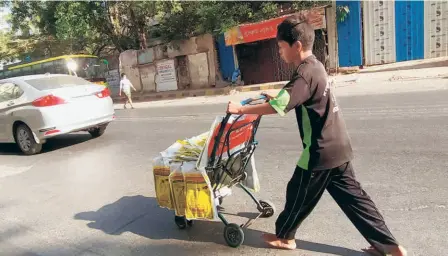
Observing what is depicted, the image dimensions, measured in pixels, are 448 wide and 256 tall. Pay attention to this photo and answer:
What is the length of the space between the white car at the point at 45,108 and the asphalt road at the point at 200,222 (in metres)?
0.45

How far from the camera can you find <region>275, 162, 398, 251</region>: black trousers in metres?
2.69

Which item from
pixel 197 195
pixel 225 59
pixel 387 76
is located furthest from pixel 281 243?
pixel 225 59

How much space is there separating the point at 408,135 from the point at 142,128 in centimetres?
612

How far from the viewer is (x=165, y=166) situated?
3.40 metres

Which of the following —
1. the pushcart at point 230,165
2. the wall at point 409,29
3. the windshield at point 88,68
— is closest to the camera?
the pushcart at point 230,165

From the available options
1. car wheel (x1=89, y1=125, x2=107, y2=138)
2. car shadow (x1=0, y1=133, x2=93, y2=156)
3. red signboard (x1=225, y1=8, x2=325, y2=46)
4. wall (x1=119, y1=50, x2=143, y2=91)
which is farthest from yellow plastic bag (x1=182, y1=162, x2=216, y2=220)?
wall (x1=119, y1=50, x2=143, y2=91)

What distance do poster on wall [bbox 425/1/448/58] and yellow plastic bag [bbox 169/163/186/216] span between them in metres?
14.8

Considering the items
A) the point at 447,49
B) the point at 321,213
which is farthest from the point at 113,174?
the point at 447,49

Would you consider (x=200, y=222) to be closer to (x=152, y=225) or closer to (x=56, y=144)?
(x=152, y=225)

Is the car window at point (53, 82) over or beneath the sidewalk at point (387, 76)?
over

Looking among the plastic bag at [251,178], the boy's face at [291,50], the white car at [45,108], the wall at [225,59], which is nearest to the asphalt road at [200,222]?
the plastic bag at [251,178]

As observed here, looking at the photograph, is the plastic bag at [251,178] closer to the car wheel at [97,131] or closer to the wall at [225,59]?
the car wheel at [97,131]

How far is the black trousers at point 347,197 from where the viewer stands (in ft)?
8.84

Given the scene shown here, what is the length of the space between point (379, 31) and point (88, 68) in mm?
14353
